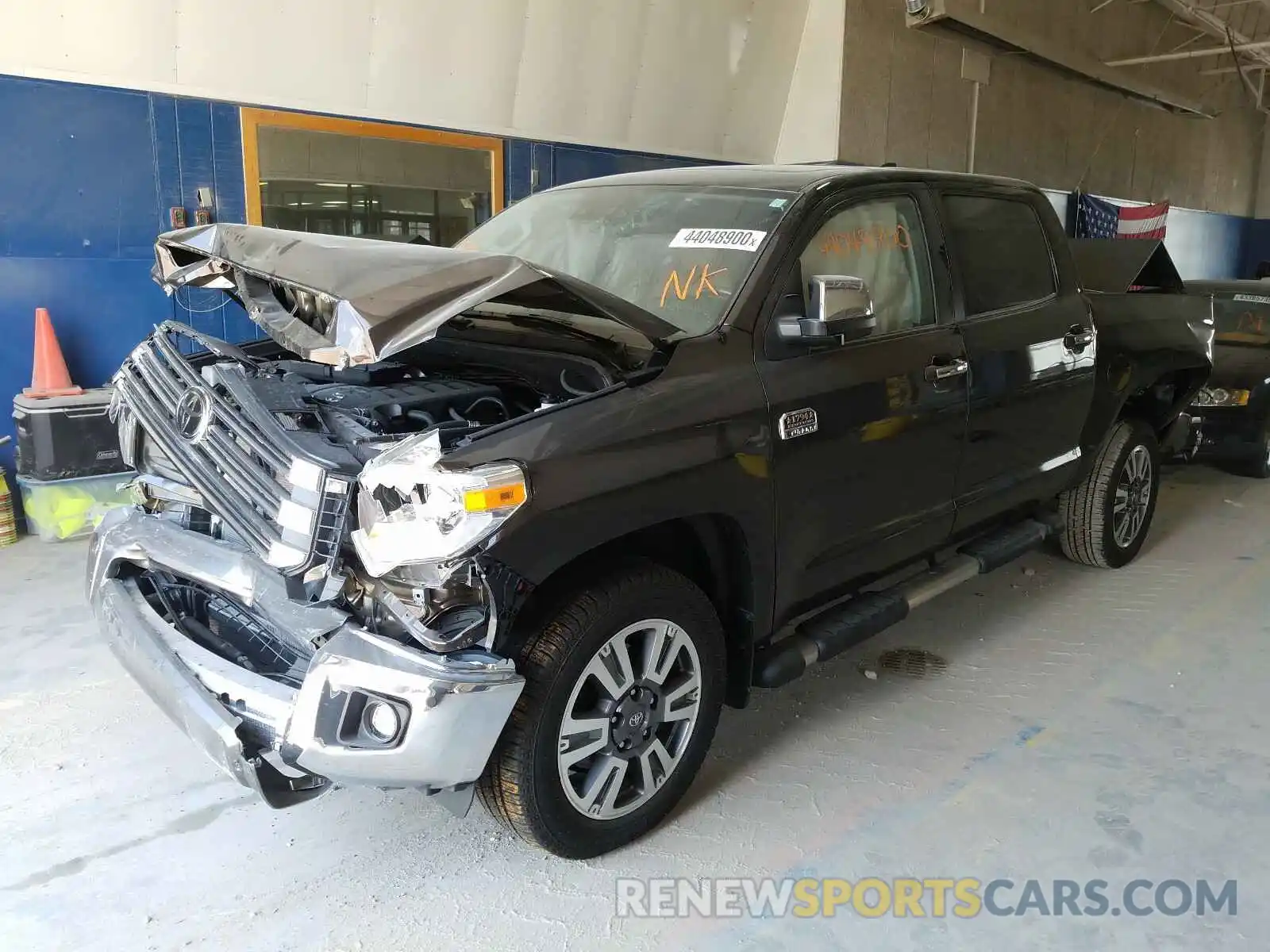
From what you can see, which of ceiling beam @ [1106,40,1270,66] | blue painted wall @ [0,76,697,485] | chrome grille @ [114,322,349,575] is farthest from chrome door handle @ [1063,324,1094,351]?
ceiling beam @ [1106,40,1270,66]

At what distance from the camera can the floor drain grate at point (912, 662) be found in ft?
11.5

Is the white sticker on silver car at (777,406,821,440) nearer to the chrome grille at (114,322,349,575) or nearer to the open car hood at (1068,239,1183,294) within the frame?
the chrome grille at (114,322,349,575)

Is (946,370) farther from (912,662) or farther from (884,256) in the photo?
(912,662)

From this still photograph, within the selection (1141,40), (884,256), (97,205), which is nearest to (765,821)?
(884,256)

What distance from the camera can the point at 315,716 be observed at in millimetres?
1907

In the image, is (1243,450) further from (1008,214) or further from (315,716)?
(315,716)

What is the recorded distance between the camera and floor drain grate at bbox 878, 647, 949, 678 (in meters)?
3.52

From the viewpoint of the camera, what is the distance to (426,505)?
1.90 meters

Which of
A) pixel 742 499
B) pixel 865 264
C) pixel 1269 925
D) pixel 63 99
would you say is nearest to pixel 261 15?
pixel 63 99

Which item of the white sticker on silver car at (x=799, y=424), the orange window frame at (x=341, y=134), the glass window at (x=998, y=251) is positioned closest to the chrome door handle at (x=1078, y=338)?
the glass window at (x=998, y=251)

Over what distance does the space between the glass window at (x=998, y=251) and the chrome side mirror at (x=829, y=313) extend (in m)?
0.88

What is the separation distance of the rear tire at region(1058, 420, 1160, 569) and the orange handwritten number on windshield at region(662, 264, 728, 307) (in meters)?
2.34

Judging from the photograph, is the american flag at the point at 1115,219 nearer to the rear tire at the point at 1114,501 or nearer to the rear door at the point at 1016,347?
the rear tire at the point at 1114,501

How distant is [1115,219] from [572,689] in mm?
14576
